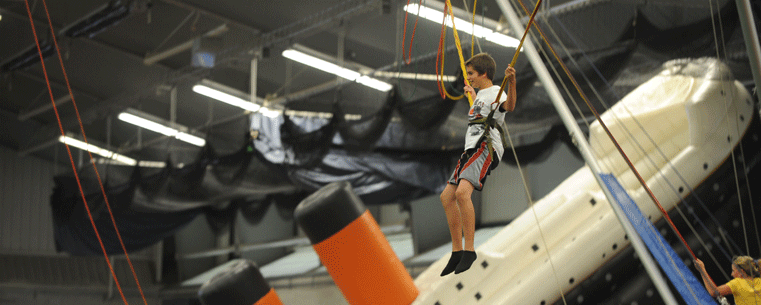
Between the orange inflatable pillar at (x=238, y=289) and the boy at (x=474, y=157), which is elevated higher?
the boy at (x=474, y=157)

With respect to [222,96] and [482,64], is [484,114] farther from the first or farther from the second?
[222,96]

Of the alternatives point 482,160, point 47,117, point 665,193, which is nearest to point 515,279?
point 665,193

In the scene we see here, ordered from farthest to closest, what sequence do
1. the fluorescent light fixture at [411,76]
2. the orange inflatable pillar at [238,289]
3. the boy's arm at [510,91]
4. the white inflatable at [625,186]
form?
the fluorescent light fixture at [411,76]
the orange inflatable pillar at [238,289]
the white inflatable at [625,186]
the boy's arm at [510,91]

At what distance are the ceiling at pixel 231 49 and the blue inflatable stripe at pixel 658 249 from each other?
230cm

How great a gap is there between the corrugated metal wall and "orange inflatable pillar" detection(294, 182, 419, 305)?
13.4m

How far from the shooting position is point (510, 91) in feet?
9.77

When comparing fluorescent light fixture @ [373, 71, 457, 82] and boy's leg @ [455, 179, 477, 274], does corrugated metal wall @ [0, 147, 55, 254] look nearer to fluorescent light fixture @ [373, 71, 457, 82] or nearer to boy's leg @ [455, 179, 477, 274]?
fluorescent light fixture @ [373, 71, 457, 82]

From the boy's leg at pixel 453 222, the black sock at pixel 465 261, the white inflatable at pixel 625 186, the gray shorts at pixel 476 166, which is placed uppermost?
the gray shorts at pixel 476 166

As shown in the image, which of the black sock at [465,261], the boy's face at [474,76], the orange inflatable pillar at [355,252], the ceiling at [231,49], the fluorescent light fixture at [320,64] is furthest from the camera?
the fluorescent light fixture at [320,64]

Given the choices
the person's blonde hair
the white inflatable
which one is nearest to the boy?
the person's blonde hair

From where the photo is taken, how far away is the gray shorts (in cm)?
311

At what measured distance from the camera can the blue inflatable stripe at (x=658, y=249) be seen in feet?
13.1

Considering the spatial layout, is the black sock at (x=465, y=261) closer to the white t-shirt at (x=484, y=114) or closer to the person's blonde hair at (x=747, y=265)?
the white t-shirt at (x=484, y=114)

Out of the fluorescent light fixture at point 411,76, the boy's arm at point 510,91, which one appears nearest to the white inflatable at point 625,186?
the fluorescent light fixture at point 411,76
